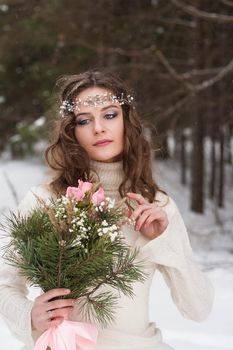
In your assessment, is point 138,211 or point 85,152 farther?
point 85,152

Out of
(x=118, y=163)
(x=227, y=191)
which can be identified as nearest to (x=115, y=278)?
(x=118, y=163)

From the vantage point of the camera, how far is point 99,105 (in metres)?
1.95

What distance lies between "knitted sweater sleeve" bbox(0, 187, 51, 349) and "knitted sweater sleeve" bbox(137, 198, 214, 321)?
43 centimetres

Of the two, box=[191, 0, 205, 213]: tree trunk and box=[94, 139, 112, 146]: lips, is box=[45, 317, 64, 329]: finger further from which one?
box=[191, 0, 205, 213]: tree trunk

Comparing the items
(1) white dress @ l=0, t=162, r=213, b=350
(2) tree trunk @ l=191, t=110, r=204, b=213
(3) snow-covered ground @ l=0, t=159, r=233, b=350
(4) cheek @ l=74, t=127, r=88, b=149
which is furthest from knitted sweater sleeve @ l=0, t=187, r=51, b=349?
(2) tree trunk @ l=191, t=110, r=204, b=213

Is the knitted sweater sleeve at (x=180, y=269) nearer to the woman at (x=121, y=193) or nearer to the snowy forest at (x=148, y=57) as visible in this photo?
the woman at (x=121, y=193)

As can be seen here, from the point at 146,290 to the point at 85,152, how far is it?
1.87ft

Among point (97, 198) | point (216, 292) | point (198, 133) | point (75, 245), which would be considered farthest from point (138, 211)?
point (198, 133)

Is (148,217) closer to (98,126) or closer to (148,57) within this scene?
(98,126)

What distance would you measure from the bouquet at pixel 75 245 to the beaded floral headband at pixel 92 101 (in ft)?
1.73

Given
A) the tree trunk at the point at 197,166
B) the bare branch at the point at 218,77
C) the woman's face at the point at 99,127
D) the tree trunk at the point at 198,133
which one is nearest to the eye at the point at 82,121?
the woman's face at the point at 99,127

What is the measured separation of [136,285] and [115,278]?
40 centimetres

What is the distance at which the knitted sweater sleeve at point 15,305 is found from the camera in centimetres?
160

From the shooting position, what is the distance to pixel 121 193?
6.55ft
